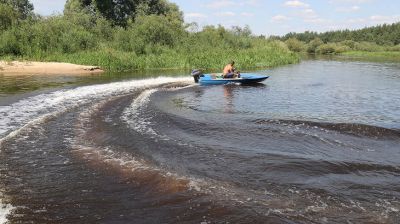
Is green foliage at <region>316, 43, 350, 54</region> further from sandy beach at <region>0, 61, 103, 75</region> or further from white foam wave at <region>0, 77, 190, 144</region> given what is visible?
white foam wave at <region>0, 77, 190, 144</region>

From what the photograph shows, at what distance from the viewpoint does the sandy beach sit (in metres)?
29.8

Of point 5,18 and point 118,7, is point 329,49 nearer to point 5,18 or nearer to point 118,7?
point 118,7

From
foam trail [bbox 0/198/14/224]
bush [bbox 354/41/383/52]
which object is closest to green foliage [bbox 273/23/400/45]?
bush [bbox 354/41/383/52]

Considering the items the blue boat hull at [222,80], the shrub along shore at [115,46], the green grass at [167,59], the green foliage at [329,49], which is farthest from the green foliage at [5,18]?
the green foliage at [329,49]

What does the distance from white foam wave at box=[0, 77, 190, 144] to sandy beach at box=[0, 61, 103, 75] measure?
905cm

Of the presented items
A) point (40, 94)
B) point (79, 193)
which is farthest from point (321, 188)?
point (40, 94)

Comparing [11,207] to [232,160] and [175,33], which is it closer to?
[232,160]

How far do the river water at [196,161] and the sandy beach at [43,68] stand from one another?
43.6ft

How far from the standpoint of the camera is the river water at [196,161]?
664 cm

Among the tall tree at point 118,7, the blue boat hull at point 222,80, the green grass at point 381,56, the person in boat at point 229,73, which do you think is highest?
the tall tree at point 118,7

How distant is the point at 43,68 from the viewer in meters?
30.9

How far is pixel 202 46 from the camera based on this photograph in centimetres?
4684

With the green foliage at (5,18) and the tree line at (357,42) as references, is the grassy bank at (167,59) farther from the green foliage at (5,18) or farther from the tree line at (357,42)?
the tree line at (357,42)

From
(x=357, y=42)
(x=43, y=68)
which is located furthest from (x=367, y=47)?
(x=43, y=68)
